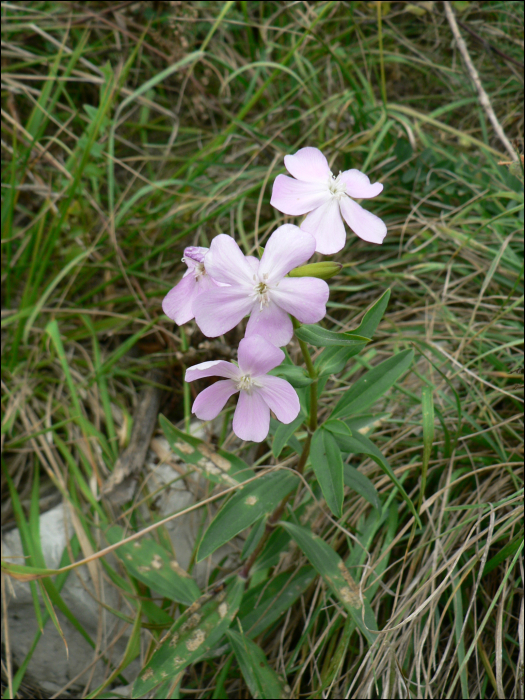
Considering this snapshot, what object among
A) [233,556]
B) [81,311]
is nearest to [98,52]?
[81,311]

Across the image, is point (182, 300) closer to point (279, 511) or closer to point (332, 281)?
point (279, 511)

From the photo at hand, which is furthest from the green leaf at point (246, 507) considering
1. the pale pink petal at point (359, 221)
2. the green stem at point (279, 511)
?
the pale pink petal at point (359, 221)

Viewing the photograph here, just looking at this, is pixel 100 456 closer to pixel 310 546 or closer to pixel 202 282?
pixel 310 546

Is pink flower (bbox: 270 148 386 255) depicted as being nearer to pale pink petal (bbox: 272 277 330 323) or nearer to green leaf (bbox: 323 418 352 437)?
pale pink petal (bbox: 272 277 330 323)

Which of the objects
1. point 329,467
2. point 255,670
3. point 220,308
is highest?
point 220,308

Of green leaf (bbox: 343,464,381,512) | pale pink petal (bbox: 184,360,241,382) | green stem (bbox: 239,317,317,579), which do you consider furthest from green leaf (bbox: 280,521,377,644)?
pale pink petal (bbox: 184,360,241,382)

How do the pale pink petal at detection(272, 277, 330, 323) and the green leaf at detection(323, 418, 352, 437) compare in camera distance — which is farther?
the green leaf at detection(323, 418, 352, 437)

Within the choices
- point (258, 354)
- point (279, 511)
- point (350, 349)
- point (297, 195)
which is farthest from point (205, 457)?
point (297, 195)
